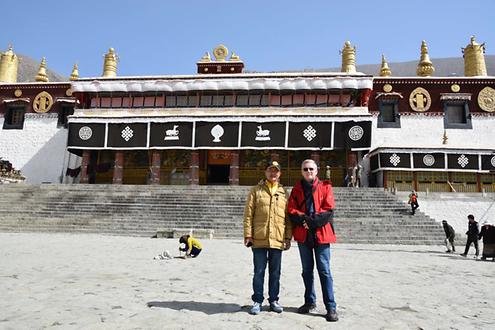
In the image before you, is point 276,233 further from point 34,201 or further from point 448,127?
point 448,127

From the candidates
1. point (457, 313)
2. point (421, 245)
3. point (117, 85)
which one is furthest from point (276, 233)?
point (117, 85)

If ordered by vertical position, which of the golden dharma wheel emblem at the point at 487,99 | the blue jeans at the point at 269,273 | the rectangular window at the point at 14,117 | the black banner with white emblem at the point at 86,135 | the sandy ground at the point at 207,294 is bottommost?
the sandy ground at the point at 207,294

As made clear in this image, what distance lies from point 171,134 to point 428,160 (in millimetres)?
16494

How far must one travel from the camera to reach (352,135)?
77.9ft

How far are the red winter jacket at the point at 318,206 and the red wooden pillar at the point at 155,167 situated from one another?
70.9ft

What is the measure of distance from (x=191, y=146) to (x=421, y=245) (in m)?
15.4

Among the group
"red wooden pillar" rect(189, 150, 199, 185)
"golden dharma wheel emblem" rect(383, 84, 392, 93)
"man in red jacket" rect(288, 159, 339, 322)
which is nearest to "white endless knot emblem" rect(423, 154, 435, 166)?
"golden dharma wheel emblem" rect(383, 84, 392, 93)

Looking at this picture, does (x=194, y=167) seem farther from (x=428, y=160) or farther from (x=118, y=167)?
(x=428, y=160)

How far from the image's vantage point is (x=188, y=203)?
61.5ft

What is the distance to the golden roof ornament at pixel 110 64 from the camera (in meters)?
32.6

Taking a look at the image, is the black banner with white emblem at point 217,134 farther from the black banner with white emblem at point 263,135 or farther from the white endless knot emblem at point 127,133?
the white endless knot emblem at point 127,133

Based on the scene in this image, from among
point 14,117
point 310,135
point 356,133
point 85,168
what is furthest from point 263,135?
point 14,117

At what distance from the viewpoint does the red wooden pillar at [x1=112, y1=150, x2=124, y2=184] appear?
25359mm

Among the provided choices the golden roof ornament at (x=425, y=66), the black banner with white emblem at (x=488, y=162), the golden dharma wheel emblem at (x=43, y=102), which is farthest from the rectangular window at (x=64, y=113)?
the black banner with white emblem at (x=488, y=162)
